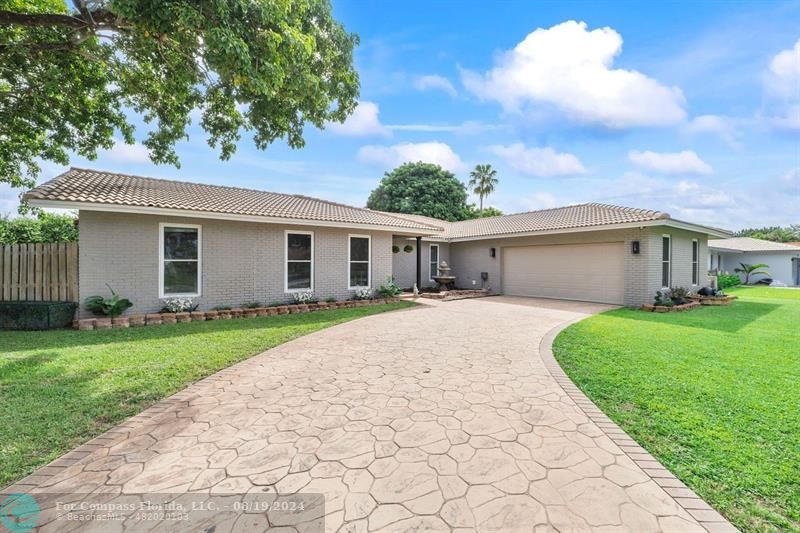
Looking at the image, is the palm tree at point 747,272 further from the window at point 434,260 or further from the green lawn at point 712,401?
the window at point 434,260

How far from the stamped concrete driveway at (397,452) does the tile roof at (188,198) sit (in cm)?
648

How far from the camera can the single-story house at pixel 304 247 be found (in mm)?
9250

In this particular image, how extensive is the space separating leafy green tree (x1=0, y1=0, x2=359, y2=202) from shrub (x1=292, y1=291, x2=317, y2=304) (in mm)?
4837

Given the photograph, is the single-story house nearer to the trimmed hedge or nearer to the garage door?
the garage door

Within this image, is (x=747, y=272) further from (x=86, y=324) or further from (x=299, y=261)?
(x=86, y=324)

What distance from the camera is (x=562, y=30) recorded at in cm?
1113

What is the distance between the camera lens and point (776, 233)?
175ft

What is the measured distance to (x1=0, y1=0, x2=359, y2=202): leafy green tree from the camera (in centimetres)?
531

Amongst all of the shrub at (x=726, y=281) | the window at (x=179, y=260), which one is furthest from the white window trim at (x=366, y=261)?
the shrub at (x=726, y=281)

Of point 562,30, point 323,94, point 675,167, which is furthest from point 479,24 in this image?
point 675,167

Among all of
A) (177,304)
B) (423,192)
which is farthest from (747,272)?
(177,304)

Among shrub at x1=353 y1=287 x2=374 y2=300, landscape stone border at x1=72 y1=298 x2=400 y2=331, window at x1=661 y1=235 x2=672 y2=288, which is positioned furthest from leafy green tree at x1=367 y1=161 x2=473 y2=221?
landscape stone border at x1=72 y1=298 x2=400 y2=331

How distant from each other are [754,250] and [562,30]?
101 ft

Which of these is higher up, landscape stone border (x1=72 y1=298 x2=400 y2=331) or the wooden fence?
the wooden fence
